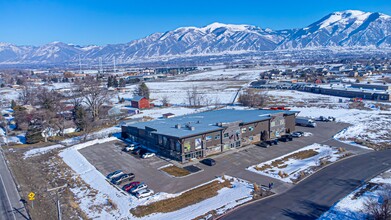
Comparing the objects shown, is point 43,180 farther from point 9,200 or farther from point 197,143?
point 197,143

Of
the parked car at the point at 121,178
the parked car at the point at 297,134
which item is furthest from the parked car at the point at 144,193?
the parked car at the point at 297,134

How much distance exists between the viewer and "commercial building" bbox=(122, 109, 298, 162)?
3056 cm

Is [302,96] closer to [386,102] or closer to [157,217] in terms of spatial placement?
[386,102]

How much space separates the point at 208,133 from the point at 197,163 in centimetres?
363

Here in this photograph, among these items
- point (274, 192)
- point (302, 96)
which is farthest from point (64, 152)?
point (302, 96)

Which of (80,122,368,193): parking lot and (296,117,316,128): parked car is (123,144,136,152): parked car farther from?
(296,117,316,128): parked car

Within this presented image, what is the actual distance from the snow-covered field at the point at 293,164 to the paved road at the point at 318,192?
3.91 ft

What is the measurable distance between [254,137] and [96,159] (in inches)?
734

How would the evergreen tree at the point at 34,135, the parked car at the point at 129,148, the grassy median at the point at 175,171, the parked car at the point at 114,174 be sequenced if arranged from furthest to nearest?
1. the evergreen tree at the point at 34,135
2. the parked car at the point at 129,148
3. the grassy median at the point at 175,171
4. the parked car at the point at 114,174

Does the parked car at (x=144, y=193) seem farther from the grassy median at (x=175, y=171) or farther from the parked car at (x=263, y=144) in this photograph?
the parked car at (x=263, y=144)

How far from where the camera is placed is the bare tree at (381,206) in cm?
1714

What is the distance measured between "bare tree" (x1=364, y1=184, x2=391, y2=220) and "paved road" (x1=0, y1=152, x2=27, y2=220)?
881 inches

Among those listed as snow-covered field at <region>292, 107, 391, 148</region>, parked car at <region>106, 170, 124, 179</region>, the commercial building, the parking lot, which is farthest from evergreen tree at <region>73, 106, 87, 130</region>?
snow-covered field at <region>292, 107, 391, 148</region>

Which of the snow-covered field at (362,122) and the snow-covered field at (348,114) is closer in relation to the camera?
the snow-covered field at (362,122)
